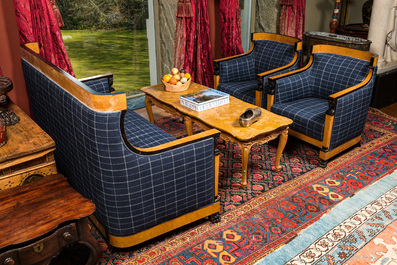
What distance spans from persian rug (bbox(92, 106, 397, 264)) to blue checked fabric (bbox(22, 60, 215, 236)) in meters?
0.20

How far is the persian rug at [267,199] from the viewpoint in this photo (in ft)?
8.16

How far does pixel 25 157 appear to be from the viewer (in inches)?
94.3

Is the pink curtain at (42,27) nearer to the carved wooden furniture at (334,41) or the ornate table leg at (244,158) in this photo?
the ornate table leg at (244,158)

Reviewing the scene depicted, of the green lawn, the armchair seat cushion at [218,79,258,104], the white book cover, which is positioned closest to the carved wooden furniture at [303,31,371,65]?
the armchair seat cushion at [218,79,258,104]

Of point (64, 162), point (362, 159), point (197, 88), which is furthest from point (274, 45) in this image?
point (64, 162)

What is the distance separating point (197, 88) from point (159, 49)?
1.25 metres

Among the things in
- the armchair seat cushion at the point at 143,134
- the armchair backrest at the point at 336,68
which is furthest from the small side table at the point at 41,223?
the armchair backrest at the point at 336,68

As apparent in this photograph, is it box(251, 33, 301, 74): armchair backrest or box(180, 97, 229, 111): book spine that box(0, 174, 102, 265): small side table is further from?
box(251, 33, 301, 74): armchair backrest

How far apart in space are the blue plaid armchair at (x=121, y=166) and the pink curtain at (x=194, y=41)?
2.27 m

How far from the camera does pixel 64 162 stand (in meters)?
2.76

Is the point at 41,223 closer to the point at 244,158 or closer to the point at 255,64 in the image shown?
the point at 244,158

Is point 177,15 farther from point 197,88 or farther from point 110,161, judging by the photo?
point 110,161

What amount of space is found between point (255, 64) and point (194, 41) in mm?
893

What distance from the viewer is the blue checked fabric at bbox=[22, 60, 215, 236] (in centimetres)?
213
